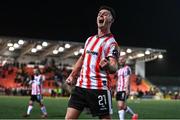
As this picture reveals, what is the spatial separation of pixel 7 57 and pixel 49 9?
19.4m

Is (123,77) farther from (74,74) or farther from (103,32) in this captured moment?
(103,32)

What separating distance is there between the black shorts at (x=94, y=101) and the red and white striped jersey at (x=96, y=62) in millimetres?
69

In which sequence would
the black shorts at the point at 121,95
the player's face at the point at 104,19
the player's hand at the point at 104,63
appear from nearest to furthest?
the player's hand at the point at 104,63, the player's face at the point at 104,19, the black shorts at the point at 121,95

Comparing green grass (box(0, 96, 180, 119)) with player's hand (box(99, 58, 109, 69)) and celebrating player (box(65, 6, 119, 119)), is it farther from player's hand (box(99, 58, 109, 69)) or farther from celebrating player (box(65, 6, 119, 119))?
player's hand (box(99, 58, 109, 69))

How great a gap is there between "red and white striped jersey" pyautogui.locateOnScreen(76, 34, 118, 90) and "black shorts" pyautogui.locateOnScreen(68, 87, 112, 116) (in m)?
0.07

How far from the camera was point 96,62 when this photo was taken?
5.86 metres

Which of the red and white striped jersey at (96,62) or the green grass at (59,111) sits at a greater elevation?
the red and white striped jersey at (96,62)

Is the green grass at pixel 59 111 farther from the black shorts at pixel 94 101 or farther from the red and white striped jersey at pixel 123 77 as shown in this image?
the black shorts at pixel 94 101

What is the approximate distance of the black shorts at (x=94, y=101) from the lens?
19.2ft

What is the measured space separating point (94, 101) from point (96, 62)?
0.53 meters

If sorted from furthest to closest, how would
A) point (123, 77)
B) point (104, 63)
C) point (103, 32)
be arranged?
point (123, 77)
point (103, 32)
point (104, 63)

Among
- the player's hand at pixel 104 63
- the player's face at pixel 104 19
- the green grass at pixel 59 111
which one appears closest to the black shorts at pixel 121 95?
the green grass at pixel 59 111

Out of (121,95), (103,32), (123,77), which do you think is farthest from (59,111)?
(103,32)

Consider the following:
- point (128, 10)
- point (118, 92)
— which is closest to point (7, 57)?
point (128, 10)
